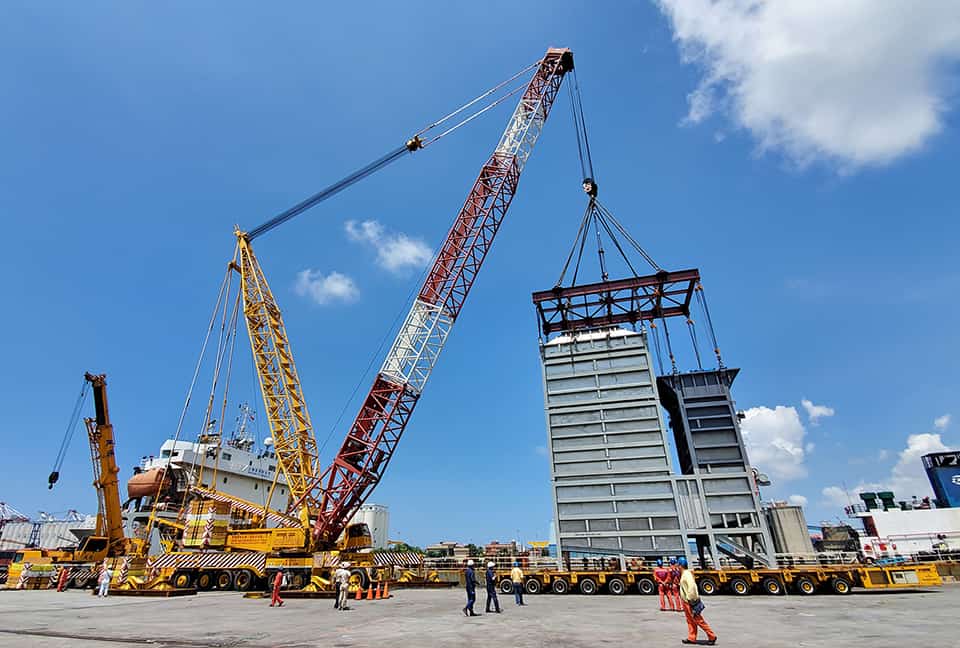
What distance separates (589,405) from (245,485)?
34311 mm

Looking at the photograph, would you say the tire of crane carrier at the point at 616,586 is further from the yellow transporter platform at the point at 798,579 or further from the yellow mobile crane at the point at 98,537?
the yellow mobile crane at the point at 98,537

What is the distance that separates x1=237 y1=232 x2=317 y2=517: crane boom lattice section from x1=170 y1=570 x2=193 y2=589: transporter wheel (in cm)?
624

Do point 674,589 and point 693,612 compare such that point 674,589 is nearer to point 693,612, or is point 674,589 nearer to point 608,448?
point 608,448

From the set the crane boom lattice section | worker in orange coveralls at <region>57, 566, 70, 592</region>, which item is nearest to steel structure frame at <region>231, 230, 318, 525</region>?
the crane boom lattice section

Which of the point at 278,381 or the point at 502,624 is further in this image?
the point at 278,381

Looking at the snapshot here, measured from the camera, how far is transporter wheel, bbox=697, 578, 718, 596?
58.9ft

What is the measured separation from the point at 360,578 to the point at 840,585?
19077 millimetres

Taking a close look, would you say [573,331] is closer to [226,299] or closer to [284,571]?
[284,571]

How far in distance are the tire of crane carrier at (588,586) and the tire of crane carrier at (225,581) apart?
59.4ft

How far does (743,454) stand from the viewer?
2075cm

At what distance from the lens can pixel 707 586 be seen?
1802 centimetres

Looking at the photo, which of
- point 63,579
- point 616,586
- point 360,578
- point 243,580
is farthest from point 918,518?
point 63,579

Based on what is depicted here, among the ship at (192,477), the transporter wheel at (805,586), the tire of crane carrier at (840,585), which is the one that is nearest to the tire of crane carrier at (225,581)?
the ship at (192,477)

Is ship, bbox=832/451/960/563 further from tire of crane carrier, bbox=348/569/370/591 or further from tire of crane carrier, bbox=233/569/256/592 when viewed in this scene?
tire of crane carrier, bbox=233/569/256/592
